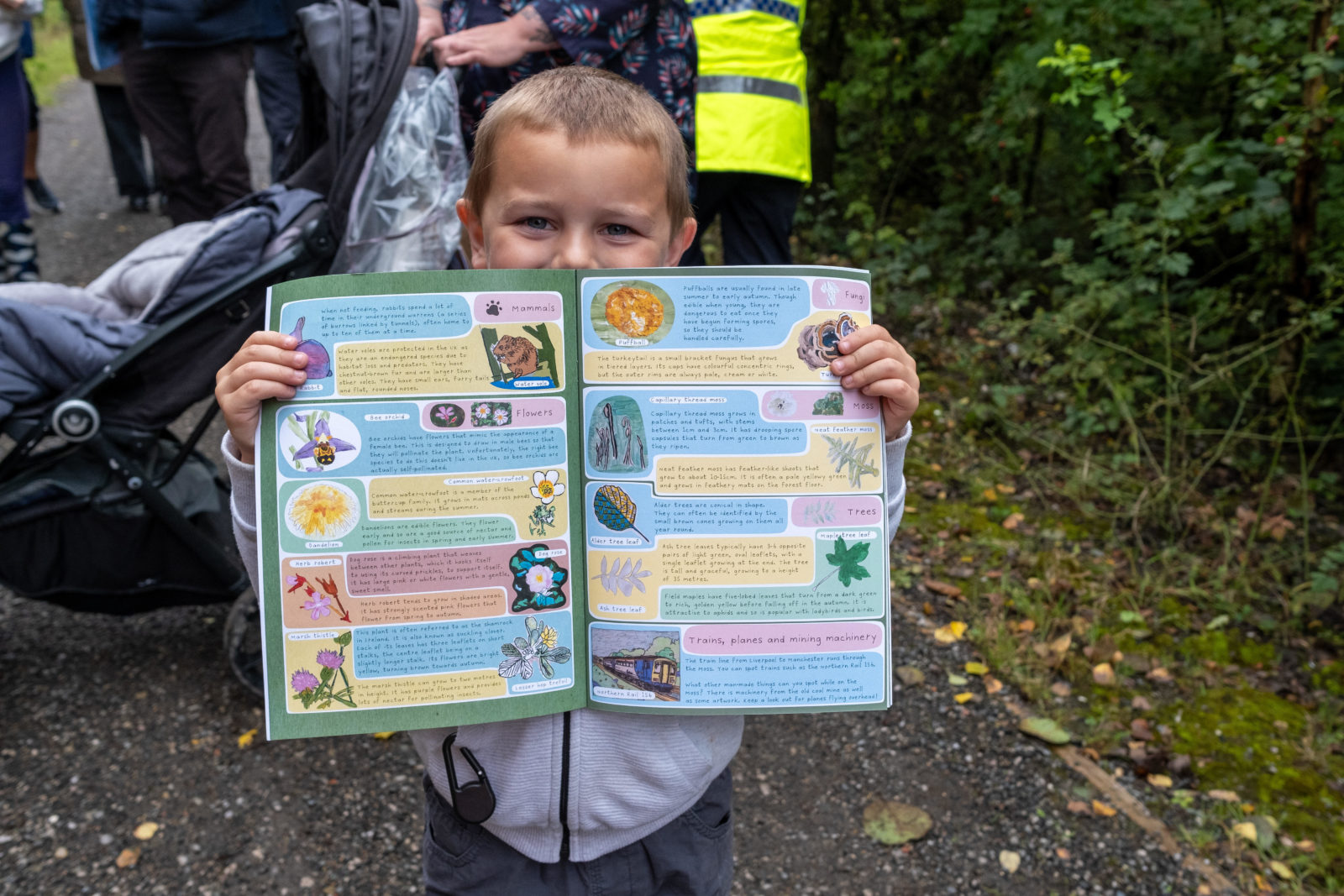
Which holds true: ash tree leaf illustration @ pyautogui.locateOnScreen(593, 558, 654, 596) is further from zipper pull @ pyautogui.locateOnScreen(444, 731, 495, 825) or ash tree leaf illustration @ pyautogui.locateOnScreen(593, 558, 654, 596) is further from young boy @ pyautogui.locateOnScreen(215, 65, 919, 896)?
zipper pull @ pyautogui.locateOnScreen(444, 731, 495, 825)

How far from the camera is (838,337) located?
3.80 ft

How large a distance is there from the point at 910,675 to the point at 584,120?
2166 millimetres

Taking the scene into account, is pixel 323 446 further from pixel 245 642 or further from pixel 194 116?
pixel 194 116

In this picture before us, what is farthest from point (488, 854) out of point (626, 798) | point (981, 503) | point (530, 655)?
point (981, 503)

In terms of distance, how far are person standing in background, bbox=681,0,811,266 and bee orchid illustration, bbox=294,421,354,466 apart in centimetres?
185

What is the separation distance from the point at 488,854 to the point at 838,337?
0.88 meters

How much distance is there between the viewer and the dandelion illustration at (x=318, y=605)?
111 cm

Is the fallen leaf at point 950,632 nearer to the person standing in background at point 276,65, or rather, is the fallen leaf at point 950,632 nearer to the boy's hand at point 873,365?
the boy's hand at point 873,365

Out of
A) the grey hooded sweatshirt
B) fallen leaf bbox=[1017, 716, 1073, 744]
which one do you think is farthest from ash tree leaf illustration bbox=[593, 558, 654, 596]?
fallen leaf bbox=[1017, 716, 1073, 744]

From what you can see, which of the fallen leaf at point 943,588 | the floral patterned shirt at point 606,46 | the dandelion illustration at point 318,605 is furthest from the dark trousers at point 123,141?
the dandelion illustration at point 318,605

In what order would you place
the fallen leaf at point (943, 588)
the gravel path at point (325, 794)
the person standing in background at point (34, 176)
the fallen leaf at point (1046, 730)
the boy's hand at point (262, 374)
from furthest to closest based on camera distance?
the person standing in background at point (34, 176) < the fallen leaf at point (943, 588) < the fallen leaf at point (1046, 730) < the gravel path at point (325, 794) < the boy's hand at point (262, 374)

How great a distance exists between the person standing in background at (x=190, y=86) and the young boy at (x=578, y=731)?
3.24 meters

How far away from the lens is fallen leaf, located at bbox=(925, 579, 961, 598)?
328 cm

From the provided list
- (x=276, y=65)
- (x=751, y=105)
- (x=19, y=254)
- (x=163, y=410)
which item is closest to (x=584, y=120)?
(x=163, y=410)
